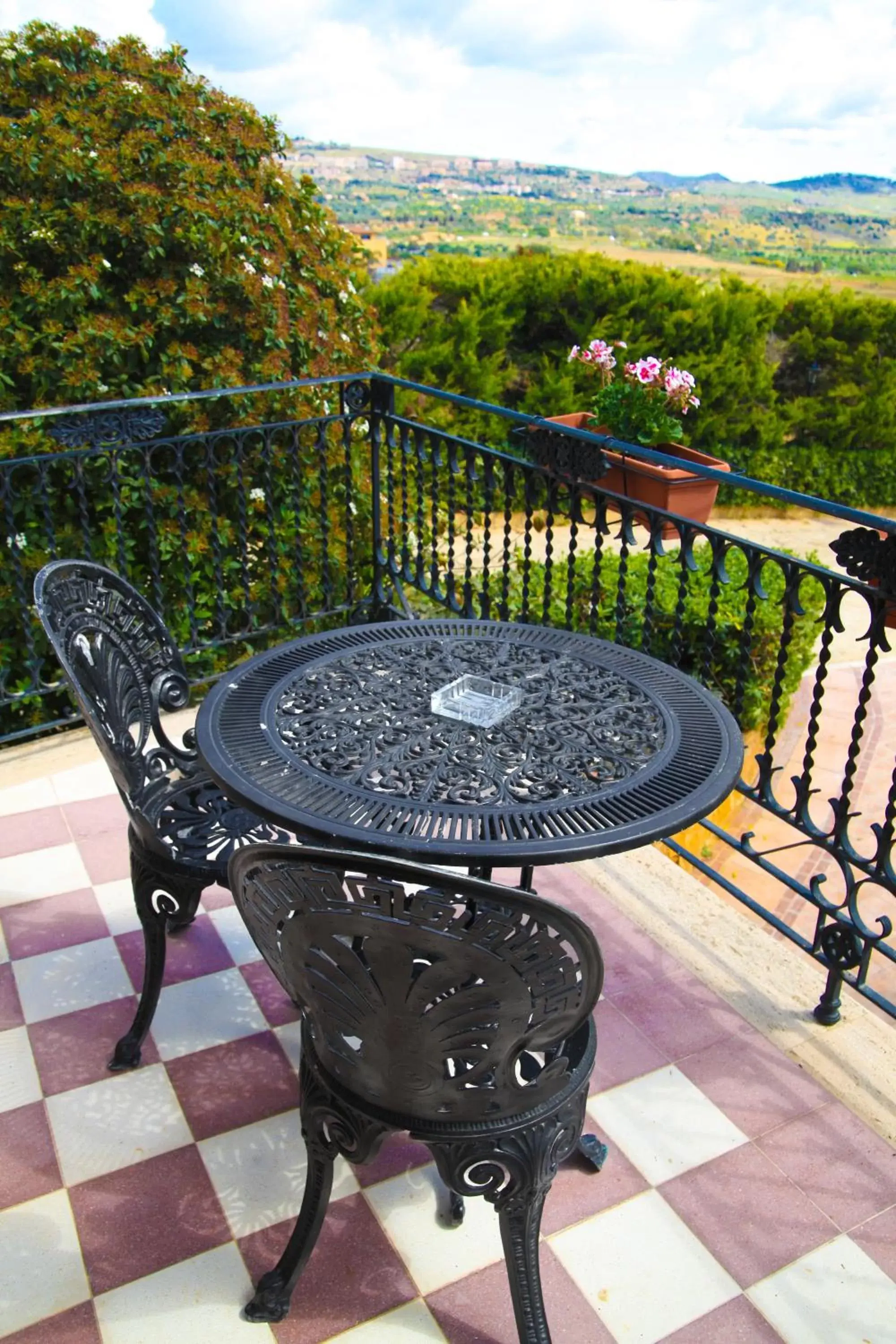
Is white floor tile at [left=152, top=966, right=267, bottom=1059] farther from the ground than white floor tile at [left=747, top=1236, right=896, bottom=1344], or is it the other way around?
white floor tile at [left=747, top=1236, right=896, bottom=1344]

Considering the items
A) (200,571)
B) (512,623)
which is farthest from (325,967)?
(200,571)


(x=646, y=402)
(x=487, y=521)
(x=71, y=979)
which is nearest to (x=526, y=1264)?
(x=71, y=979)

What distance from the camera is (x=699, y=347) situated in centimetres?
1014

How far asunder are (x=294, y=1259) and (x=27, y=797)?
1.99 metres

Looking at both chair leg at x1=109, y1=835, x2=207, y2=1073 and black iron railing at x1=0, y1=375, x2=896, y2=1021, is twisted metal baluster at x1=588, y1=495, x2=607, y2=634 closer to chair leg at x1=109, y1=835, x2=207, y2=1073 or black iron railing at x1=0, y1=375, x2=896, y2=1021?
black iron railing at x1=0, y1=375, x2=896, y2=1021

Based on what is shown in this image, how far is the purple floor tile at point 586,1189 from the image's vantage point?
1.71 meters

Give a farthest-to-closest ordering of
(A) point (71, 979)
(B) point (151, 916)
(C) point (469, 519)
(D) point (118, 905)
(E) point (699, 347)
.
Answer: (E) point (699, 347) < (C) point (469, 519) < (D) point (118, 905) < (A) point (71, 979) < (B) point (151, 916)

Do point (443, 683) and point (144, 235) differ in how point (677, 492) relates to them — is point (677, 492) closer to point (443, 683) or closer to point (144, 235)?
point (443, 683)

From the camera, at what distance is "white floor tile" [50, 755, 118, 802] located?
3.11m

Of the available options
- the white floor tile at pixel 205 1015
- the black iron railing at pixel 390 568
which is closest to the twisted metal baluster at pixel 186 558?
the black iron railing at pixel 390 568

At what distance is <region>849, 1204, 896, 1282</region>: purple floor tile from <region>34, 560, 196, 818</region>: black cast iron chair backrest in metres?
1.52

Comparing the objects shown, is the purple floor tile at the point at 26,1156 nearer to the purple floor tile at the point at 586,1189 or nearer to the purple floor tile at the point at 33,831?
the purple floor tile at the point at 586,1189

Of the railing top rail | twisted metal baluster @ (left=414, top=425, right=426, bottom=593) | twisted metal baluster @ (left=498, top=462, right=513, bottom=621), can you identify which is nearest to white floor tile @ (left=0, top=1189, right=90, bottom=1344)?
the railing top rail

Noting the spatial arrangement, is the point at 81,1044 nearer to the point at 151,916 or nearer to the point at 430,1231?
the point at 151,916
